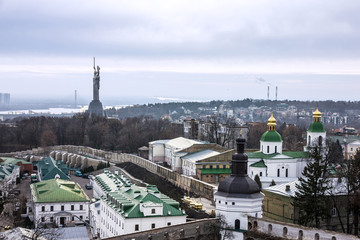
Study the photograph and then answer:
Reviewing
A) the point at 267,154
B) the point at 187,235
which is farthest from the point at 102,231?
the point at 267,154

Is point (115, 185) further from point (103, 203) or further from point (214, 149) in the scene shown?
point (214, 149)

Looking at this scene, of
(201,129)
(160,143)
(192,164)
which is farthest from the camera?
(201,129)

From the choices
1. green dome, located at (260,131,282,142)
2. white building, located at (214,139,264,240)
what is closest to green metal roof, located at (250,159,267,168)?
green dome, located at (260,131,282,142)

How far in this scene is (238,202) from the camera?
1004 inches

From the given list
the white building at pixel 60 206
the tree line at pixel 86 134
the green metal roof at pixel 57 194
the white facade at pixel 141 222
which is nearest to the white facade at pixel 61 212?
the white building at pixel 60 206

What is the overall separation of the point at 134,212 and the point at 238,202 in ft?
35.3

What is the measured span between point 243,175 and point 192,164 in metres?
31.7

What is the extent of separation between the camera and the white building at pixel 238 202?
25484mm

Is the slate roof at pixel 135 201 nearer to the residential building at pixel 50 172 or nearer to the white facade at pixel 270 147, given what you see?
the white facade at pixel 270 147

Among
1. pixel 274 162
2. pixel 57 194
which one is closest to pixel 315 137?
pixel 274 162

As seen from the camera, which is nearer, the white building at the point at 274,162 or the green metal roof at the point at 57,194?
the green metal roof at the point at 57,194

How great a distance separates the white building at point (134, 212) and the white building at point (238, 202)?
939 centimetres

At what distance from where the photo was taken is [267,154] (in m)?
51.8

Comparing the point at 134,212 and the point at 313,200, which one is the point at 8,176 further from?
the point at 313,200
